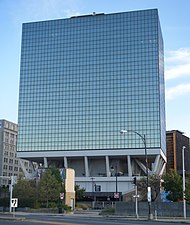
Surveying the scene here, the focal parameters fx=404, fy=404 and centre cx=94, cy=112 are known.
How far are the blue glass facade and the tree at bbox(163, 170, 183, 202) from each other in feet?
156

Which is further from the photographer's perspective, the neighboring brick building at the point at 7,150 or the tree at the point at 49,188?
the neighboring brick building at the point at 7,150

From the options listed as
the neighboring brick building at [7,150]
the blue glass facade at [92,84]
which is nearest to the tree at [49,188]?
the blue glass facade at [92,84]

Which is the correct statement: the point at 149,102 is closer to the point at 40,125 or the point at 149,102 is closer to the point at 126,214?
the point at 40,125

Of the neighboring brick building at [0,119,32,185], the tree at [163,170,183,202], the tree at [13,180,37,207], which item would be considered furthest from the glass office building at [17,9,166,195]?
the tree at [13,180,37,207]

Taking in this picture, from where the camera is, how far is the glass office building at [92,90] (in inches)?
5359

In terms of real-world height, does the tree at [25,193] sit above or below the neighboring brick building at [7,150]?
below

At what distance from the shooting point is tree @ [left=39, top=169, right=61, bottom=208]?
82.1 m

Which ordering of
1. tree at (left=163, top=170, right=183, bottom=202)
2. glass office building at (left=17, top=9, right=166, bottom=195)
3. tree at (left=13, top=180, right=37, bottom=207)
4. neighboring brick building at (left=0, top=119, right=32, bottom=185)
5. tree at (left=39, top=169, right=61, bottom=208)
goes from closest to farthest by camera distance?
1. tree at (left=163, top=170, right=183, bottom=202)
2. tree at (left=39, top=169, right=61, bottom=208)
3. tree at (left=13, top=180, right=37, bottom=207)
4. glass office building at (left=17, top=9, right=166, bottom=195)
5. neighboring brick building at (left=0, top=119, right=32, bottom=185)

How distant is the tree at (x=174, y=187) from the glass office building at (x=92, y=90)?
47.6 metres

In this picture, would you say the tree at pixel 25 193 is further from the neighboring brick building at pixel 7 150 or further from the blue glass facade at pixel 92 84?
the neighboring brick building at pixel 7 150

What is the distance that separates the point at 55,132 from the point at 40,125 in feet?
21.4

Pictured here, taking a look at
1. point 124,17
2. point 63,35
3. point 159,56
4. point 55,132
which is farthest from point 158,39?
point 55,132

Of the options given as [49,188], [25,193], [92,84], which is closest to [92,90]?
[92,84]

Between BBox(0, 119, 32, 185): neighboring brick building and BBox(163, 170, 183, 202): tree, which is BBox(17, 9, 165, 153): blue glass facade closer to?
BBox(0, 119, 32, 185): neighboring brick building
